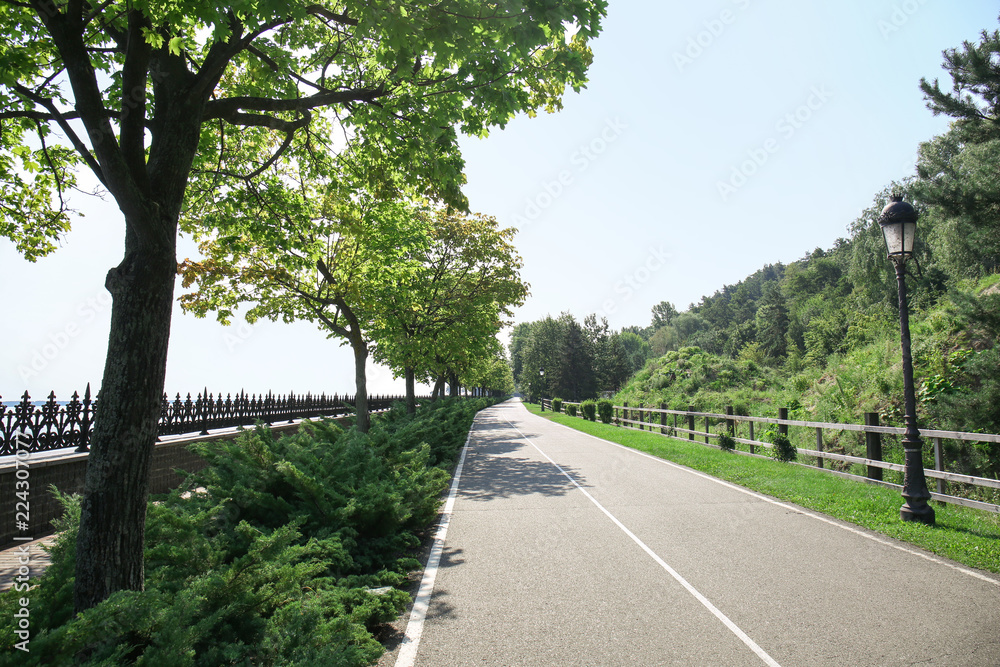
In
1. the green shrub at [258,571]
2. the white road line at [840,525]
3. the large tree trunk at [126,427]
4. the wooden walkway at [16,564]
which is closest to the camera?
the green shrub at [258,571]

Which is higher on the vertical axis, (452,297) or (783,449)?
(452,297)

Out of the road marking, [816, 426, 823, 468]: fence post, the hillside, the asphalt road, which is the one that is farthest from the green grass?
the road marking

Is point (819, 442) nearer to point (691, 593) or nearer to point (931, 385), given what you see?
point (931, 385)

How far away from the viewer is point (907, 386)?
27.5 ft

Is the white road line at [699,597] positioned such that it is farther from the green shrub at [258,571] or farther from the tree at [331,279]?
the tree at [331,279]

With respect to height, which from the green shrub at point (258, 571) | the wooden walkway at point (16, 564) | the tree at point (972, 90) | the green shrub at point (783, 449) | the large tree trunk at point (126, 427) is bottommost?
the green shrub at point (783, 449)

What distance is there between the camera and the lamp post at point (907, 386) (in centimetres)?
791

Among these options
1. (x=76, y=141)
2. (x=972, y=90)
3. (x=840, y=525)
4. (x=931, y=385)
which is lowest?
(x=840, y=525)

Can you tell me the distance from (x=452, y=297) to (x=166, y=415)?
Result: 37.4 ft

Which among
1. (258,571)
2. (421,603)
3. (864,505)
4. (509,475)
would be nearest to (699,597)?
(421,603)

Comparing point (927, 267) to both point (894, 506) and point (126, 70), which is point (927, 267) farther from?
point (126, 70)

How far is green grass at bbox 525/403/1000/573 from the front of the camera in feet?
21.8

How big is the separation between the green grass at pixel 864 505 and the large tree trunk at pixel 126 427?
819 centimetres

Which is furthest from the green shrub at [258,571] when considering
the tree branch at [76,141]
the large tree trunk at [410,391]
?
the large tree trunk at [410,391]
